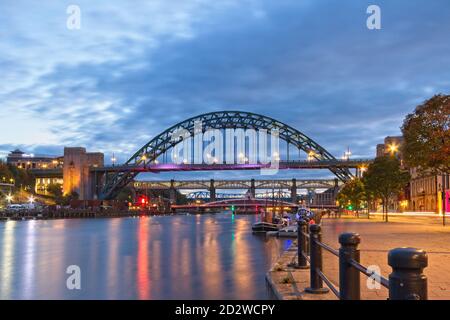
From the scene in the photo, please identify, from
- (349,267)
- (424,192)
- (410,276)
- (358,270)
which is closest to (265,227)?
(424,192)

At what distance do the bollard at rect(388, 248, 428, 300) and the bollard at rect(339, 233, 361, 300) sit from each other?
2.48m

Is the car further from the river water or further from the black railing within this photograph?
the black railing

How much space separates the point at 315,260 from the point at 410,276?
583 centimetres

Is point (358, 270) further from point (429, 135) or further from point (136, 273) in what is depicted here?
point (429, 135)

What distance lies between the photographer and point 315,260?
10609 millimetres

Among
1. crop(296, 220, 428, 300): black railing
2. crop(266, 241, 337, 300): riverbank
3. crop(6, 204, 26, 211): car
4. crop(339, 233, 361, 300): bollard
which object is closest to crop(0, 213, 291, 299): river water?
crop(266, 241, 337, 300): riverbank

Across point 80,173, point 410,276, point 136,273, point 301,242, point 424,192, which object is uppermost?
point 80,173

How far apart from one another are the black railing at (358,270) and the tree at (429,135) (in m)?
20.4

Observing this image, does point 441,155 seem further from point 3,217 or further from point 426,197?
point 3,217

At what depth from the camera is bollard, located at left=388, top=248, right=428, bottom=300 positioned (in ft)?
15.8

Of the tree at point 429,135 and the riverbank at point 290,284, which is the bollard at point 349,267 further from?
the tree at point 429,135

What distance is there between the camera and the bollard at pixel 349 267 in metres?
7.43
